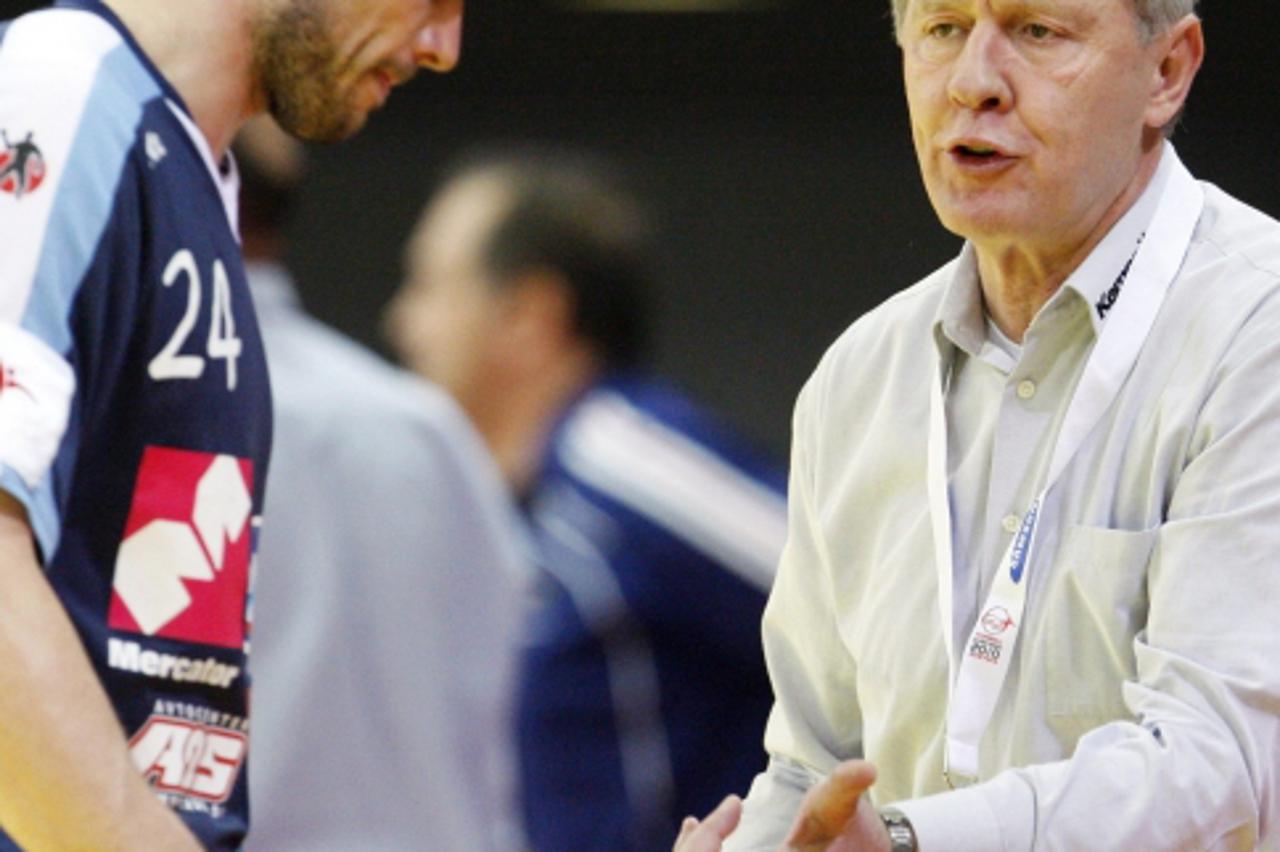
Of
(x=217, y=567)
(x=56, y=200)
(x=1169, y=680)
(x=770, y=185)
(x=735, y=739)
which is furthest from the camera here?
(x=770, y=185)

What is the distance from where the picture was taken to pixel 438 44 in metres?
2.81

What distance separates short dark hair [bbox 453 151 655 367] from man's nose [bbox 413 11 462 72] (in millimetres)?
1565

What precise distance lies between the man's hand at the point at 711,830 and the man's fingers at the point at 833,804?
138mm

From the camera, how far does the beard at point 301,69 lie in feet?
8.71

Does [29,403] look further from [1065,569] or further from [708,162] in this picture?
[708,162]

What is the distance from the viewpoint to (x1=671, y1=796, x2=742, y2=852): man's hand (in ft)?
7.02

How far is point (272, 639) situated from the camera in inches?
154

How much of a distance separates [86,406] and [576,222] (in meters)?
2.33

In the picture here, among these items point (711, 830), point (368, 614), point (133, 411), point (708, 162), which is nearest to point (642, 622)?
point (368, 614)

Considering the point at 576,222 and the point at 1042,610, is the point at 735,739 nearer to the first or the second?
the point at 576,222

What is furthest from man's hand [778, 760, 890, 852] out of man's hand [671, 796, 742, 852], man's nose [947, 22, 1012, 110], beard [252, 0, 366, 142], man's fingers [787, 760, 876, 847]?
beard [252, 0, 366, 142]

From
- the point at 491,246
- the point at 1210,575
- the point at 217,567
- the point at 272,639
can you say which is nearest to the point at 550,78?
the point at 491,246

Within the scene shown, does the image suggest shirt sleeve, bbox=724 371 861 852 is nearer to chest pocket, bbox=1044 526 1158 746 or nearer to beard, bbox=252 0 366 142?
chest pocket, bbox=1044 526 1158 746

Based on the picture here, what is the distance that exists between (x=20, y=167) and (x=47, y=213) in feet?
0.19
